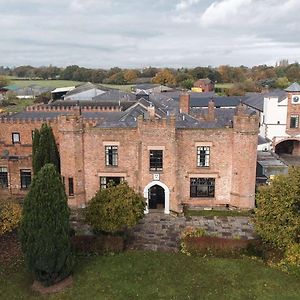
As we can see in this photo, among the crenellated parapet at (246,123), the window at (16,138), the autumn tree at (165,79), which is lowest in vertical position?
the window at (16,138)

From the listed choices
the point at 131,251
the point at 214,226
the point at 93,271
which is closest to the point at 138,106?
the point at 214,226

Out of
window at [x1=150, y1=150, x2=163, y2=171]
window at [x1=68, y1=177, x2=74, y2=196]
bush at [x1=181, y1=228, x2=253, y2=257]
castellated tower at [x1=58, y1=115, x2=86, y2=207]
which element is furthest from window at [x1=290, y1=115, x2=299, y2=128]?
window at [x1=68, y1=177, x2=74, y2=196]

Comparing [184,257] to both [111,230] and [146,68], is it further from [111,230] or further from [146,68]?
[146,68]

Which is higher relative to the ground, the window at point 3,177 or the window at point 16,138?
the window at point 16,138

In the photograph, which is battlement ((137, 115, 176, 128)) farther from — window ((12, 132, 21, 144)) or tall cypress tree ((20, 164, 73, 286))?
window ((12, 132, 21, 144))

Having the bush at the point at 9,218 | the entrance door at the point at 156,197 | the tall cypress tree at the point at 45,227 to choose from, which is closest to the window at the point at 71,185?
the entrance door at the point at 156,197

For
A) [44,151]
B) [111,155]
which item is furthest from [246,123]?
[44,151]

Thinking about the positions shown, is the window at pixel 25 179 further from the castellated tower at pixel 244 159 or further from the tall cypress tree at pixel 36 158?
the castellated tower at pixel 244 159
